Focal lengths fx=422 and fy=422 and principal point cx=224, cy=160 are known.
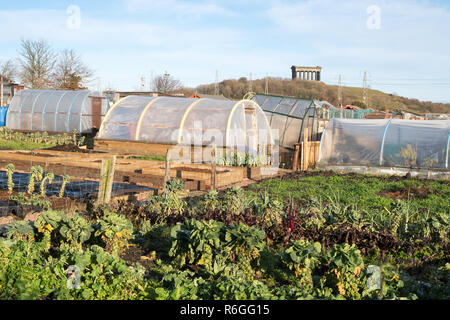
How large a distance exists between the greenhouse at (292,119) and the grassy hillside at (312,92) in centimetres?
5608

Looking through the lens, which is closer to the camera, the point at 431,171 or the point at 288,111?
the point at 431,171

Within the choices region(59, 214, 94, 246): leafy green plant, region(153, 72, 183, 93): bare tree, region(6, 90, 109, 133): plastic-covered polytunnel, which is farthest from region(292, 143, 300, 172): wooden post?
region(153, 72, 183, 93): bare tree

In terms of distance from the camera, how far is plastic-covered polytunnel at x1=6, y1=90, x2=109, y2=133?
80.6ft

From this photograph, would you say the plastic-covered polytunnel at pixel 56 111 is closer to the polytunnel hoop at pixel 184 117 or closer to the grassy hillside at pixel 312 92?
the polytunnel hoop at pixel 184 117

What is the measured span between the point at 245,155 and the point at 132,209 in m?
8.47

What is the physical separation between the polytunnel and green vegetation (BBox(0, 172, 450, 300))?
9.34 meters

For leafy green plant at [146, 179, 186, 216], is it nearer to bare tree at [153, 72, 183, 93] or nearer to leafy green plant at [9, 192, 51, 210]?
leafy green plant at [9, 192, 51, 210]

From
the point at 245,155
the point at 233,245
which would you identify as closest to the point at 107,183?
the point at 233,245

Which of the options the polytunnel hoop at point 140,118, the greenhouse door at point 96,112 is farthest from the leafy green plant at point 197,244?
the greenhouse door at point 96,112

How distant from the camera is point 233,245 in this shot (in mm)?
5012

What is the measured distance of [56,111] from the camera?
24.8 meters

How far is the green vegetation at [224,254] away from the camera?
3.98m

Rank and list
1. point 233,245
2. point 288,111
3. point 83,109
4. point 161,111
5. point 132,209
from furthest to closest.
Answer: point 83,109
point 288,111
point 161,111
point 132,209
point 233,245
